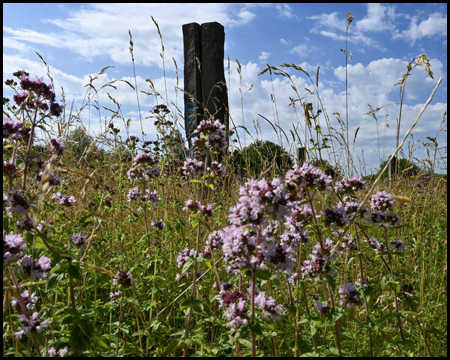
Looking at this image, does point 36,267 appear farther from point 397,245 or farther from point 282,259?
point 397,245

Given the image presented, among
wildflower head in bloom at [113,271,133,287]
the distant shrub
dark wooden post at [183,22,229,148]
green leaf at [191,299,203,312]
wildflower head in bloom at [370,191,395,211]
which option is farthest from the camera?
dark wooden post at [183,22,229,148]

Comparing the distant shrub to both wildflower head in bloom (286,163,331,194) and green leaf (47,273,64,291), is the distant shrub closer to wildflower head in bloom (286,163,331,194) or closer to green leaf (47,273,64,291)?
wildflower head in bloom (286,163,331,194)

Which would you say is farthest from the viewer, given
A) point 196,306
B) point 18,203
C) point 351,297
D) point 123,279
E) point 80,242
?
point 80,242

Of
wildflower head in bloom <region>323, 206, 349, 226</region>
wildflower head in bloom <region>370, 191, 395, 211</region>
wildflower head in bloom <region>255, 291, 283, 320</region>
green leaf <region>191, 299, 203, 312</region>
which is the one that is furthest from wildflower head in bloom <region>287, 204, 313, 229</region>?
green leaf <region>191, 299, 203, 312</region>

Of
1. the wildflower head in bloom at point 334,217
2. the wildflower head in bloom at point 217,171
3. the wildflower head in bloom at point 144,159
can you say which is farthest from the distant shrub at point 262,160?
the wildflower head in bloom at point 334,217

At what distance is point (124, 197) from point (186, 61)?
5.96 metres

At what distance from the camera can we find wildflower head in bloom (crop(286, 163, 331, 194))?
1.72m

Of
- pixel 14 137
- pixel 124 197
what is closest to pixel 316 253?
pixel 14 137

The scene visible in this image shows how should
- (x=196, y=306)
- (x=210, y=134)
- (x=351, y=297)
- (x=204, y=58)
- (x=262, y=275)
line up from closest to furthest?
1. (x=262, y=275)
2. (x=196, y=306)
3. (x=351, y=297)
4. (x=210, y=134)
5. (x=204, y=58)

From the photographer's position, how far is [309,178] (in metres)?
1.75

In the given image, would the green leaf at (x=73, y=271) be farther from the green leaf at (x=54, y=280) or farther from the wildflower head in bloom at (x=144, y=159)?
the wildflower head in bloom at (x=144, y=159)

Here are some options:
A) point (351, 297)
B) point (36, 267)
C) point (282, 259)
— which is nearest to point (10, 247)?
point (36, 267)

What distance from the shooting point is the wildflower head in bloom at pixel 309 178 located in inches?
67.8

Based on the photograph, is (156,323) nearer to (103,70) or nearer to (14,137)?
(14,137)
